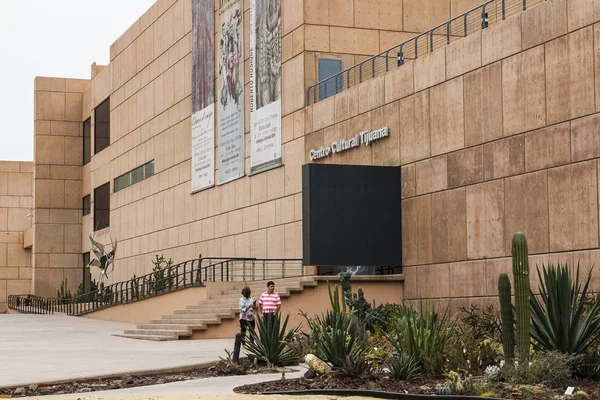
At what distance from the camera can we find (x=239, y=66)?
45.2 metres

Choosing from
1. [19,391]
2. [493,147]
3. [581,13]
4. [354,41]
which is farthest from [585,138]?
[354,41]

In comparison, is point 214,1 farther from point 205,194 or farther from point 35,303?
point 35,303

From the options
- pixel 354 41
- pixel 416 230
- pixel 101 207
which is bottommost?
pixel 416 230

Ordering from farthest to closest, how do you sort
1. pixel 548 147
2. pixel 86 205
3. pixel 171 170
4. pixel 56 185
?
pixel 56 185 → pixel 86 205 → pixel 171 170 → pixel 548 147

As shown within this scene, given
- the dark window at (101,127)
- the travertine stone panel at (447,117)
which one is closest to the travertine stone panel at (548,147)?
the travertine stone panel at (447,117)

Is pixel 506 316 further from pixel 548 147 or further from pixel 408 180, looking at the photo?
pixel 408 180

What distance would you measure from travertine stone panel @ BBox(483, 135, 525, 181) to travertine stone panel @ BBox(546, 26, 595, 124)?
1.52 meters

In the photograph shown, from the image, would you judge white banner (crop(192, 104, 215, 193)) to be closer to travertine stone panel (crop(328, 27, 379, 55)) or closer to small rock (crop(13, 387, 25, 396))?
travertine stone panel (crop(328, 27, 379, 55))

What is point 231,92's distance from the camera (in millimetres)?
46031

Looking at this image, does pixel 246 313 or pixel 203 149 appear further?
pixel 203 149

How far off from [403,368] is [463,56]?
15254 millimetres

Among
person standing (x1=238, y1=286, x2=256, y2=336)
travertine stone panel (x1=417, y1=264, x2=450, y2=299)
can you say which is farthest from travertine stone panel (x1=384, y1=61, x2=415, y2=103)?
person standing (x1=238, y1=286, x2=256, y2=336)

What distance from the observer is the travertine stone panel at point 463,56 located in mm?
29281

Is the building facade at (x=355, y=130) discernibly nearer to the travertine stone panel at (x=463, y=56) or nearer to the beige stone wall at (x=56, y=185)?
the travertine stone panel at (x=463, y=56)
